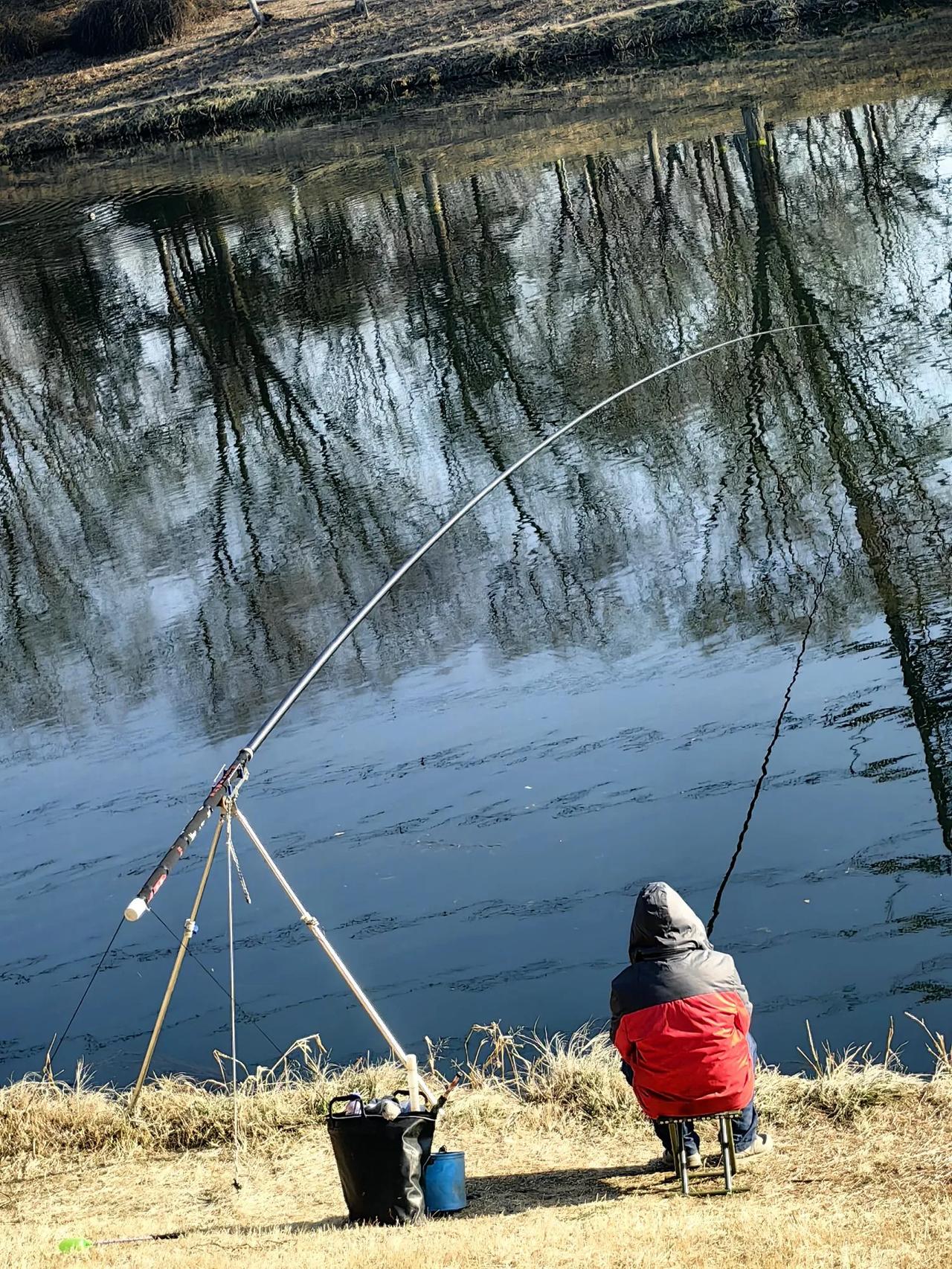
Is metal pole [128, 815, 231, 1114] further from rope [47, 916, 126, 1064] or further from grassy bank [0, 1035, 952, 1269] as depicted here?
rope [47, 916, 126, 1064]

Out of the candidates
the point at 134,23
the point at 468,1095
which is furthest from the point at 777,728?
the point at 134,23

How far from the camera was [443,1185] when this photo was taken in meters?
5.30

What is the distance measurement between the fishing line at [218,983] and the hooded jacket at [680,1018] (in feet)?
8.34

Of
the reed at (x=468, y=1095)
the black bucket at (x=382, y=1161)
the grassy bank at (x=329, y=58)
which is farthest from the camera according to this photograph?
the grassy bank at (x=329, y=58)

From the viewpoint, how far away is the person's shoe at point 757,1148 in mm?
5523

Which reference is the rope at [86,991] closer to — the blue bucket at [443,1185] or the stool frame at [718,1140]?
the blue bucket at [443,1185]

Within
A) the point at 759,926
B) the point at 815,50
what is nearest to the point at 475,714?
the point at 759,926

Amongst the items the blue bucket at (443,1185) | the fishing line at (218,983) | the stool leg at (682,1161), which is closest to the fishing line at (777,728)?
the stool leg at (682,1161)

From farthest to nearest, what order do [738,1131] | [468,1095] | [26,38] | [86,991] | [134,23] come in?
[26,38]
[134,23]
[86,991]
[468,1095]
[738,1131]

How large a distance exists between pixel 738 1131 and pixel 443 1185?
1105 mm

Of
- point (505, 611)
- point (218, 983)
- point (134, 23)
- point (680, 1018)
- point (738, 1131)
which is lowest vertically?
point (218, 983)

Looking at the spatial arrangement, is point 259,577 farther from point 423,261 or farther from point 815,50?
point 815,50

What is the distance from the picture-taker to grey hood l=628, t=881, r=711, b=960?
5250mm

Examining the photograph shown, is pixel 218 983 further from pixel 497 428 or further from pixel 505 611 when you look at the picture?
pixel 497 428
